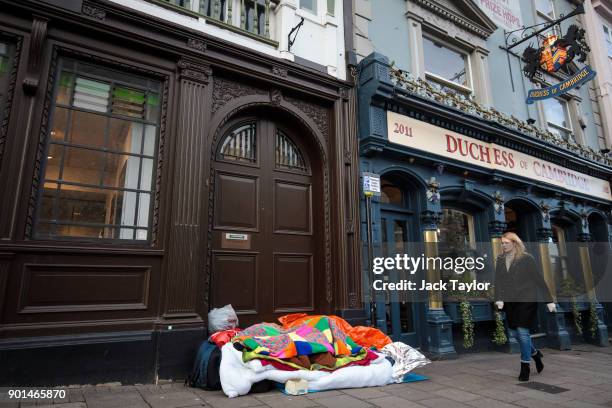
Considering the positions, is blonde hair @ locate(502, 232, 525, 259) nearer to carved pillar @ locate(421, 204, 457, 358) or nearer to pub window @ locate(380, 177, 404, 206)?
carved pillar @ locate(421, 204, 457, 358)

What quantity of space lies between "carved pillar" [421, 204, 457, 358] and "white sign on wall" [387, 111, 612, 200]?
2.86ft

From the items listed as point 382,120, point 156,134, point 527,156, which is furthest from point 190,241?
point 527,156

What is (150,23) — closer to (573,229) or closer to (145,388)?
(145,388)

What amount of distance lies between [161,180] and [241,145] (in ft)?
4.83

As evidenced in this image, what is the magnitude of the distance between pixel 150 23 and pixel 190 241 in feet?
9.36

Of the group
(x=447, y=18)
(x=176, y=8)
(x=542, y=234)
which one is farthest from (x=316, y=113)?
(x=542, y=234)

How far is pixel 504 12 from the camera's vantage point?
36.0ft

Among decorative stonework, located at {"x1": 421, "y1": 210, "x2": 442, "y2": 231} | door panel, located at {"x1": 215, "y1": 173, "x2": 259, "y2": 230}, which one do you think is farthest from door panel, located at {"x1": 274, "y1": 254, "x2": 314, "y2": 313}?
decorative stonework, located at {"x1": 421, "y1": 210, "x2": 442, "y2": 231}

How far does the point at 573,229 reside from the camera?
439 inches

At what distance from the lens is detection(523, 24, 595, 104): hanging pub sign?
10008mm

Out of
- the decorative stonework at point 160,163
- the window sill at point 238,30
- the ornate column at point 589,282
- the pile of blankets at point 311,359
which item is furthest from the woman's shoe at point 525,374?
the ornate column at point 589,282

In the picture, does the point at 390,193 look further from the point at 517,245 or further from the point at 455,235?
the point at 517,245

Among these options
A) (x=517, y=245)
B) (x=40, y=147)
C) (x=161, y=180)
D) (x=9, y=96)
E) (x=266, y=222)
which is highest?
(x=9, y=96)

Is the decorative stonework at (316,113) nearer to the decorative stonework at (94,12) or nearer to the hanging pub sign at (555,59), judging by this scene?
the decorative stonework at (94,12)
